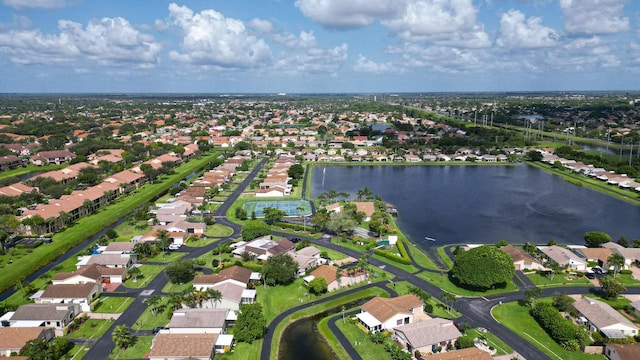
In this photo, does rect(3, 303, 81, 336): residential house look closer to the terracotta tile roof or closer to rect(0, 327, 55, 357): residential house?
rect(0, 327, 55, 357): residential house

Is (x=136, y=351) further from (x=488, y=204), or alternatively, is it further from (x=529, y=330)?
(x=488, y=204)

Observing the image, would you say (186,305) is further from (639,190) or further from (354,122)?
(354,122)

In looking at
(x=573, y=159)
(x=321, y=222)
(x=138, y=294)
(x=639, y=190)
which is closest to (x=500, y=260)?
(x=321, y=222)

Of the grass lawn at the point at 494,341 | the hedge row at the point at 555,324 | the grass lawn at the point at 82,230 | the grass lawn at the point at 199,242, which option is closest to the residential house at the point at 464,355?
the grass lawn at the point at 494,341

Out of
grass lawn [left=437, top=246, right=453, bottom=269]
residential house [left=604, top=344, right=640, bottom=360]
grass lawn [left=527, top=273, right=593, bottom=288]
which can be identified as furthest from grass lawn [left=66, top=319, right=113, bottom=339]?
grass lawn [left=527, top=273, right=593, bottom=288]

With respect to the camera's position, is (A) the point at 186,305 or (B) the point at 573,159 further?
(B) the point at 573,159

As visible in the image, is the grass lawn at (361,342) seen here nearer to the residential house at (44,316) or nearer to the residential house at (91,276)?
the residential house at (44,316)
